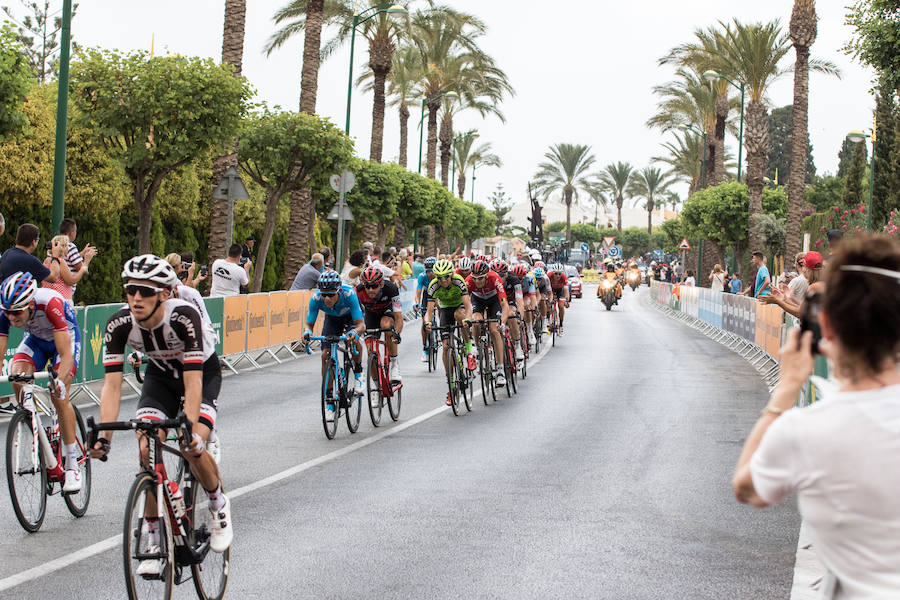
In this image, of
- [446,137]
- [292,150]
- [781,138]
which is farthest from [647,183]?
[292,150]

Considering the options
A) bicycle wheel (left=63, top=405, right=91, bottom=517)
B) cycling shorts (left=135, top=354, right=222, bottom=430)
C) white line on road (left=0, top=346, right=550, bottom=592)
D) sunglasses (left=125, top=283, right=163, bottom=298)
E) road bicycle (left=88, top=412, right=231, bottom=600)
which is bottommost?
white line on road (left=0, top=346, right=550, bottom=592)

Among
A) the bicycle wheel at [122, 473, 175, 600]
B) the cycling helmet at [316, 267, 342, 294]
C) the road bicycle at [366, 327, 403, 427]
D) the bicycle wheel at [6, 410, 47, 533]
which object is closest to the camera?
the bicycle wheel at [122, 473, 175, 600]

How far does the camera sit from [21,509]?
275 inches

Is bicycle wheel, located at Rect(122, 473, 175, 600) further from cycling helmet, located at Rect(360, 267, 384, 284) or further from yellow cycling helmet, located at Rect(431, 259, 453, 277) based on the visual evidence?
yellow cycling helmet, located at Rect(431, 259, 453, 277)

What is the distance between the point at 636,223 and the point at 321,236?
125 m

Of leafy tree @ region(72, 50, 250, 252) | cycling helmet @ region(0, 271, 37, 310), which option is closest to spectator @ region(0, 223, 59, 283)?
cycling helmet @ region(0, 271, 37, 310)

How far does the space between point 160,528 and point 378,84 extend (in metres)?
38.1

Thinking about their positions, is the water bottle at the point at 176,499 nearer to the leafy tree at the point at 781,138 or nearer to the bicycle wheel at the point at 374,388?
the bicycle wheel at the point at 374,388

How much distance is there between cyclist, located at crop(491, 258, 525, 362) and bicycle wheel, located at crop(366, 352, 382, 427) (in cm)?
394

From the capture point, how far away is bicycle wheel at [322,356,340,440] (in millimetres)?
10922

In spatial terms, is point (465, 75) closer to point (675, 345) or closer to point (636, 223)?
point (675, 345)

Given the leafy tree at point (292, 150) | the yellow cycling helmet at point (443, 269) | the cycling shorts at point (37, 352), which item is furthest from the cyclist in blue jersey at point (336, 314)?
the leafy tree at point (292, 150)

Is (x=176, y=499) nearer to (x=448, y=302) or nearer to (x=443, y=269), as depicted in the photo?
(x=443, y=269)

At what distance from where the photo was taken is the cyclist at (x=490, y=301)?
47.8ft
